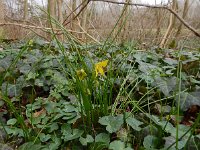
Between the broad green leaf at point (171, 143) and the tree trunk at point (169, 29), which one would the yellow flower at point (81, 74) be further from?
the tree trunk at point (169, 29)

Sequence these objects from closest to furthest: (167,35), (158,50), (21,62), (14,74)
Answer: (14,74) < (21,62) < (158,50) < (167,35)

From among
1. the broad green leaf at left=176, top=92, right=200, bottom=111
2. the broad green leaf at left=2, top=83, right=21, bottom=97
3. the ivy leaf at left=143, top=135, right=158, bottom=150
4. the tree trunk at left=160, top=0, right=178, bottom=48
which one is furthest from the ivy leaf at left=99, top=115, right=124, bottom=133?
the tree trunk at left=160, top=0, right=178, bottom=48

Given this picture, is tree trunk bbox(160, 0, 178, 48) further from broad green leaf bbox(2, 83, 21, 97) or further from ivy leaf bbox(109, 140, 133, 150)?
ivy leaf bbox(109, 140, 133, 150)

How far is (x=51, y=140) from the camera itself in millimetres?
1052

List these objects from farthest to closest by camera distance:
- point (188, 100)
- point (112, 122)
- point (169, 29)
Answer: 1. point (169, 29)
2. point (188, 100)
3. point (112, 122)

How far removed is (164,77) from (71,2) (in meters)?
5.23

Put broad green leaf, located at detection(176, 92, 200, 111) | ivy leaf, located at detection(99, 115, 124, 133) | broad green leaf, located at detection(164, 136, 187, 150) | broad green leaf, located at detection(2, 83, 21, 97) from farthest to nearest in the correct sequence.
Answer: broad green leaf, located at detection(2, 83, 21, 97)
broad green leaf, located at detection(176, 92, 200, 111)
ivy leaf, located at detection(99, 115, 124, 133)
broad green leaf, located at detection(164, 136, 187, 150)

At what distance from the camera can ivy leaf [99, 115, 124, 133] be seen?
1.00 metres

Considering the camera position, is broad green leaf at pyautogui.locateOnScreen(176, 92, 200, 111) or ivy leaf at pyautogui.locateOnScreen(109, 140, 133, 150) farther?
broad green leaf at pyautogui.locateOnScreen(176, 92, 200, 111)

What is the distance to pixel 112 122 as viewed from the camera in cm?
102

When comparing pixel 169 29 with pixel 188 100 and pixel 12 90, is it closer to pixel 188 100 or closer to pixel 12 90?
pixel 188 100

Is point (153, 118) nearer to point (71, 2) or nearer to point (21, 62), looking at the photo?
point (21, 62)

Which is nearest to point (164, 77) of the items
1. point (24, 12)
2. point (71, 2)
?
point (71, 2)

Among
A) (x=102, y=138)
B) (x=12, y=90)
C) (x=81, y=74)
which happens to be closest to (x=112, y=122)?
(x=102, y=138)
